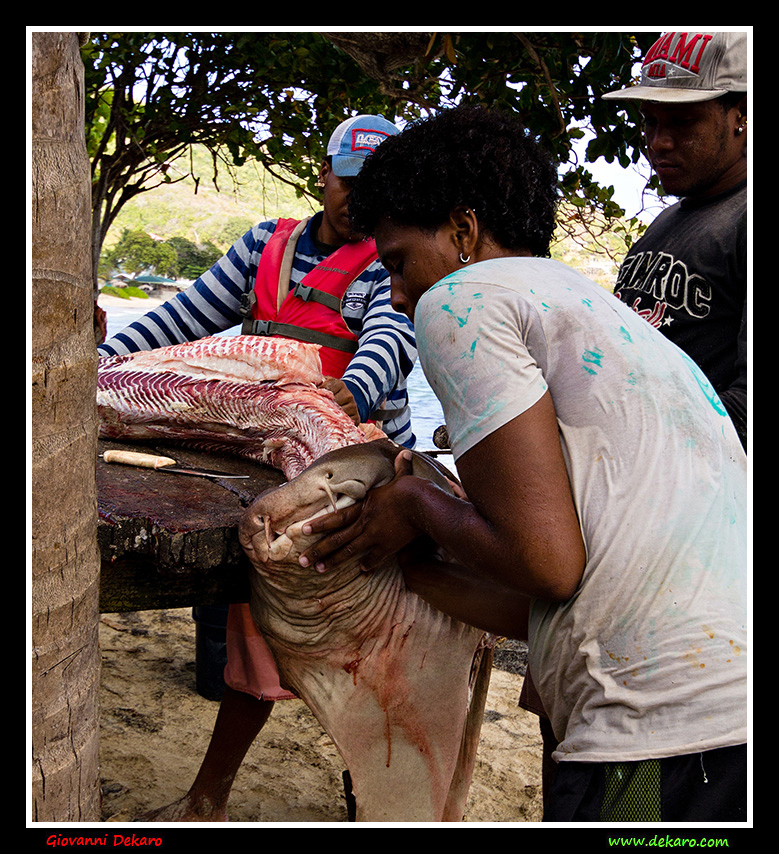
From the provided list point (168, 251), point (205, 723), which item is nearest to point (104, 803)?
point (205, 723)

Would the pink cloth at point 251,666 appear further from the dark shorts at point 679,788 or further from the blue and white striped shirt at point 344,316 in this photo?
the dark shorts at point 679,788

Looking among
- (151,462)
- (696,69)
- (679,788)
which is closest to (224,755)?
(151,462)

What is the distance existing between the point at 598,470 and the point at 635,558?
147 millimetres

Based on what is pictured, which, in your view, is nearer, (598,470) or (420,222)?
(598,470)

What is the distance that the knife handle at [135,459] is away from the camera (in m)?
2.15

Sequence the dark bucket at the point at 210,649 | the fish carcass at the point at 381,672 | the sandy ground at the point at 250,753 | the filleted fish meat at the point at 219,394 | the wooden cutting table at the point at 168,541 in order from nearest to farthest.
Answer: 1. the wooden cutting table at the point at 168,541
2. the fish carcass at the point at 381,672
3. the filleted fish meat at the point at 219,394
4. the sandy ground at the point at 250,753
5. the dark bucket at the point at 210,649

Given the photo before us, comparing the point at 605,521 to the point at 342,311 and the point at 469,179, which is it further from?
the point at 342,311

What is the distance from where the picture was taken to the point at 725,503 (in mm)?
1316

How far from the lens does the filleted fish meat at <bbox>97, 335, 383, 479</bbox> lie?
7.82 feet

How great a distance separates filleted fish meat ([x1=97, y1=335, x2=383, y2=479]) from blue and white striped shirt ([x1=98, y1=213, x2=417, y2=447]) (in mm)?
159

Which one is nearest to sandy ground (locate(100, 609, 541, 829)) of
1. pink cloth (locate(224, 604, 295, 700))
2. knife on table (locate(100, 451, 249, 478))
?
pink cloth (locate(224, 604, 295, 700))

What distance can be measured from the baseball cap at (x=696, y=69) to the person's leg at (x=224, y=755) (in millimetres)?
2007

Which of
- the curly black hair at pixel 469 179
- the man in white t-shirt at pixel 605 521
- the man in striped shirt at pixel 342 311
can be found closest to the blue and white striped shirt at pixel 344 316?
the man in striped shirt at pixel 342 311

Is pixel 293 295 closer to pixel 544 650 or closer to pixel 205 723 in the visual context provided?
pixel 544 650
